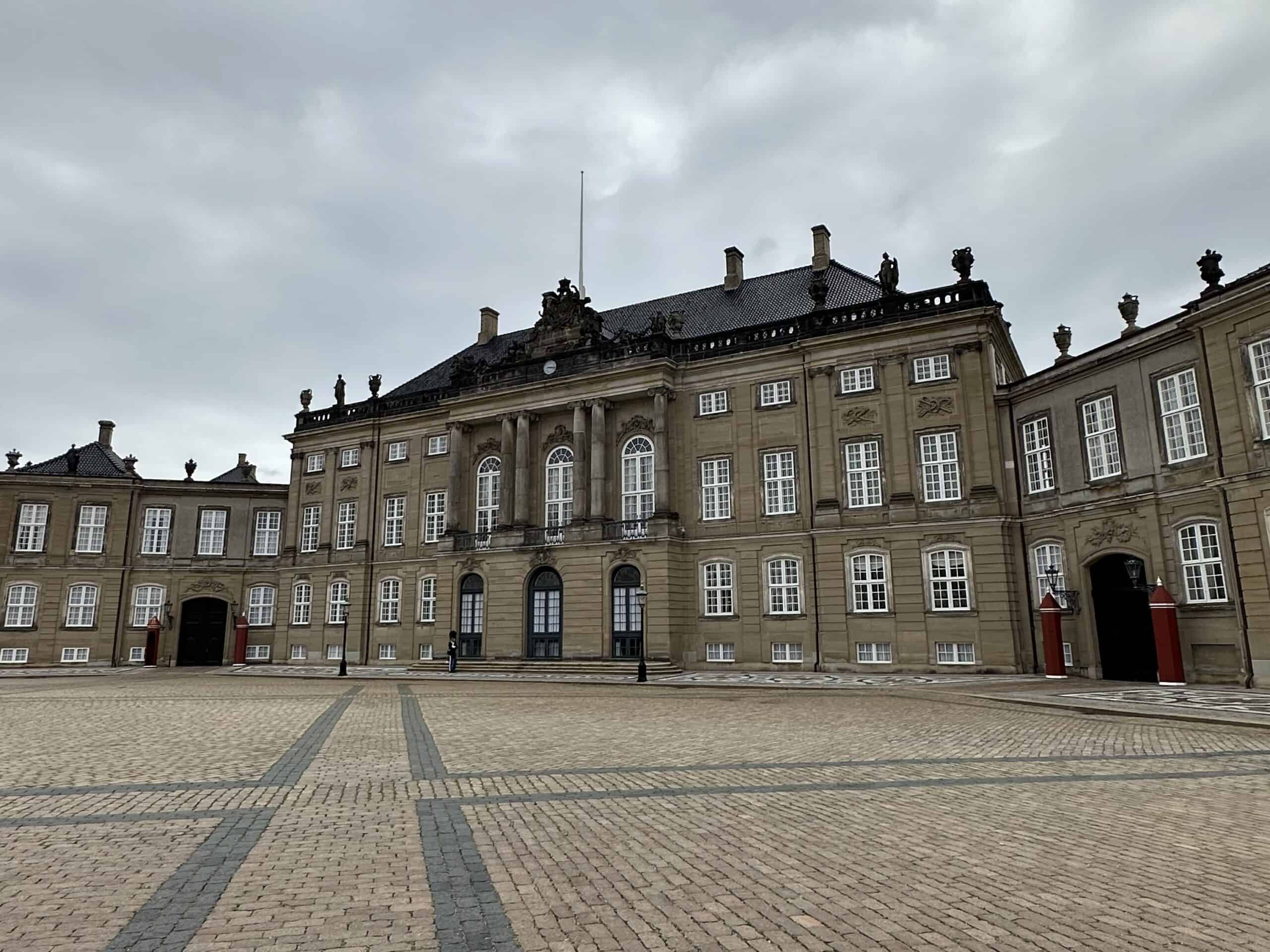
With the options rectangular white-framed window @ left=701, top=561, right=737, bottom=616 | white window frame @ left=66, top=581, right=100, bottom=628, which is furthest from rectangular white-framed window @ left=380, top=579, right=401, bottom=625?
rectangular white-framed window @ left=701, top=561, right=737, bottom=616

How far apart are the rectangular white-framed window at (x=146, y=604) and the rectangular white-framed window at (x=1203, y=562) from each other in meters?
52.4

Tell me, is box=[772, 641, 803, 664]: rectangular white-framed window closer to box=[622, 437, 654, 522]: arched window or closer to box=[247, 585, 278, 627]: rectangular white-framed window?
box=[622, 437, 654, 522]: arched window

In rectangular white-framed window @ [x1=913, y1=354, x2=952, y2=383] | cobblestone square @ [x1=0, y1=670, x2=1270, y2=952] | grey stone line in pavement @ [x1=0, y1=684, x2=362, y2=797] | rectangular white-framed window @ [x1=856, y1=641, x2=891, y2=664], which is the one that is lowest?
cobblestone square @ [x1=0, y1=670, x2=1270, y2=952]

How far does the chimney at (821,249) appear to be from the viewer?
4241 cm

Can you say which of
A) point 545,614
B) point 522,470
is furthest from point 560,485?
point 545,614

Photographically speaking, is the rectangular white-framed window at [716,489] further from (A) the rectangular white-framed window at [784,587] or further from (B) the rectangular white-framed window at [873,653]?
(B) the rectangular white-framed window at [873,653]

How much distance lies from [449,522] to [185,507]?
2052cm

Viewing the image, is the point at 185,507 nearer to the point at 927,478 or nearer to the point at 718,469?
the point at 718,469

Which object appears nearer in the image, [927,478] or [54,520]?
[927,478]

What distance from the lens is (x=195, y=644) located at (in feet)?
169

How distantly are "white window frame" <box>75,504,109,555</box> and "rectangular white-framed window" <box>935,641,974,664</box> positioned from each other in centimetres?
4788

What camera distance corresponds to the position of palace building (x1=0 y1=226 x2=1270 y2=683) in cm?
2614

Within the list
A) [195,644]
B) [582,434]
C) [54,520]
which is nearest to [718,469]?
[582,434]

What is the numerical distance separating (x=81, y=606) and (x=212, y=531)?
26.9 ft
